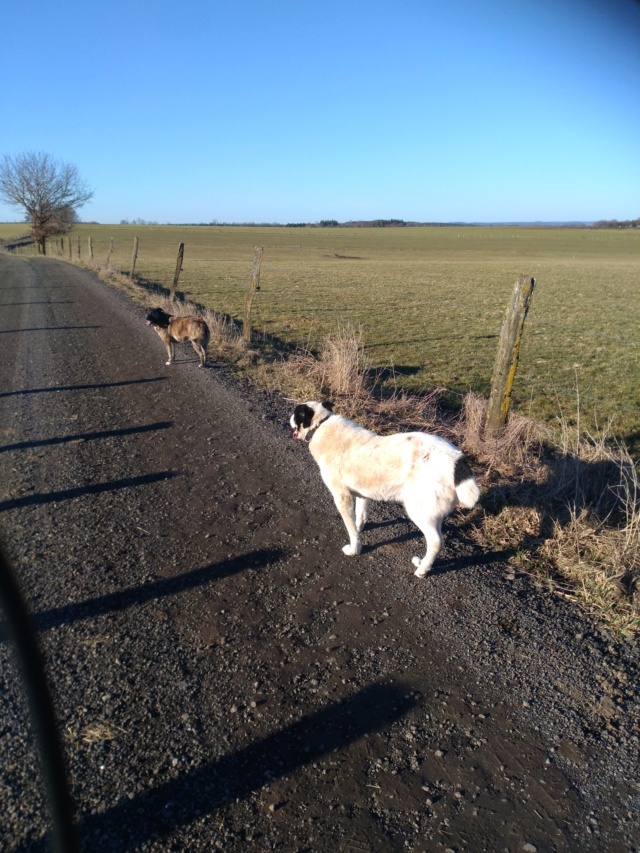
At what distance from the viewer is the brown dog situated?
10258 mm

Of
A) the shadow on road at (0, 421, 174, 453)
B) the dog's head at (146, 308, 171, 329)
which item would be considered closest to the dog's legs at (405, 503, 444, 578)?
the shadow on road at (0, 421, 174, 453)

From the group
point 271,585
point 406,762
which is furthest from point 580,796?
point 271,585

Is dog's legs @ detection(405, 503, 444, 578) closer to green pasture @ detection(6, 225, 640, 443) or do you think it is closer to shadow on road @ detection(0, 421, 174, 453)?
green pasture @ detection(6, 225, 640, 443)

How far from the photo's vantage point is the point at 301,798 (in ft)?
7.93

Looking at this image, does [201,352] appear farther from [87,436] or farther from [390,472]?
[390,472]

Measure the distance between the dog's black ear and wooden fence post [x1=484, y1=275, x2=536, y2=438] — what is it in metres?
2.57

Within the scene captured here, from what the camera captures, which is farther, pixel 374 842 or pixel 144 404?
pixel 144 404

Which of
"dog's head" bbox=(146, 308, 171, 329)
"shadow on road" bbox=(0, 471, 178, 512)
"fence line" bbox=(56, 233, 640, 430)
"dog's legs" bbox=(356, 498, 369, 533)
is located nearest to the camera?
"dog's legs" bbox=(356, 498, 369, 533)

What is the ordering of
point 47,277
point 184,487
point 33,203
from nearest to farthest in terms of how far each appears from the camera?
Result: point 184,487 < point 47,277 < point 33,203

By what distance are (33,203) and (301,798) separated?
69406mm

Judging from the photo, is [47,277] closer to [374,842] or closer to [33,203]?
[374,842]

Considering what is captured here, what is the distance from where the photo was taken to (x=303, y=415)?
471 cm

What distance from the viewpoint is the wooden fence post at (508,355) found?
6.09m

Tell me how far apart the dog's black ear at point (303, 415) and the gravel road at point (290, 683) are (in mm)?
839
